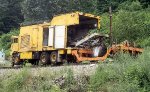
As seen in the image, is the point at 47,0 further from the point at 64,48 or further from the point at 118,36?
the point at 64,48

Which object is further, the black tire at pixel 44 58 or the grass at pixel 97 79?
the black tire at pixel 44 58

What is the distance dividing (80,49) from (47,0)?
29490 mm

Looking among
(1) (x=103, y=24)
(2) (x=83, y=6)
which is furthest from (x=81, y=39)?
(2) (x=83, y=6)

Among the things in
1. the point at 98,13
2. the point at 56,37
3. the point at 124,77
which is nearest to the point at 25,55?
the point at 56,37

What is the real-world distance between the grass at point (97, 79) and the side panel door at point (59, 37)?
721cm

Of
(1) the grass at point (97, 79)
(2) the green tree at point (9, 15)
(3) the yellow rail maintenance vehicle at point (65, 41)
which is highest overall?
(2) the green tree at point (9, 15)

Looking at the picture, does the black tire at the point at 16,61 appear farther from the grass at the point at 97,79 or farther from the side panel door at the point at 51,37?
the grass at the point at 97,79

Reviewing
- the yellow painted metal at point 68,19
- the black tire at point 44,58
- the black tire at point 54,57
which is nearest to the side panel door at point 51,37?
the yellow painted metal at point 68,19

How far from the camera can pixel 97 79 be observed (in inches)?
513

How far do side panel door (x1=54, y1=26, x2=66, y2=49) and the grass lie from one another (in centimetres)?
721

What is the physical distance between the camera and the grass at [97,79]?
492 inches

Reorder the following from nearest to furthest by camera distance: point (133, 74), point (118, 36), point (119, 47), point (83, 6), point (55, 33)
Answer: point (133, 74) → point (119, 47) → point (55, 33) → point (118, 36) → point (83, 6)

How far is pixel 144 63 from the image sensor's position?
42.2 ft

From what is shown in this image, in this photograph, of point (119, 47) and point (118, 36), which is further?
point (118, 36)
